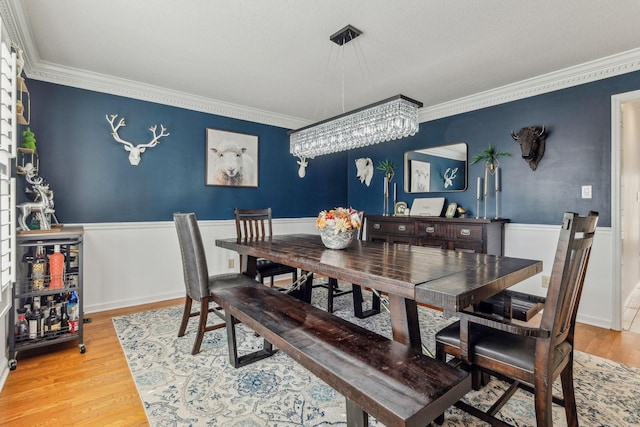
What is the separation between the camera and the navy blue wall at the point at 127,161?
2.99 metres

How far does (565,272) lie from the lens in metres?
1.17

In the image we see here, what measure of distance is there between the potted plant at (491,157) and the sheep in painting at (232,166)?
2.87m

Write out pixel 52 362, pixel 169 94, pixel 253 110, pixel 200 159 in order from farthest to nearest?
1. pixel 253 110
2. pixel 200 159
3. pixel 169 94
4. pixel 52 362

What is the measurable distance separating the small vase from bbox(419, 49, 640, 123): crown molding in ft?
8.34

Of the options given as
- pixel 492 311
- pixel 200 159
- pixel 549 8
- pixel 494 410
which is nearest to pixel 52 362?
pixel 200 159

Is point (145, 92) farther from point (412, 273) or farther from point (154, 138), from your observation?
point (412, 273)

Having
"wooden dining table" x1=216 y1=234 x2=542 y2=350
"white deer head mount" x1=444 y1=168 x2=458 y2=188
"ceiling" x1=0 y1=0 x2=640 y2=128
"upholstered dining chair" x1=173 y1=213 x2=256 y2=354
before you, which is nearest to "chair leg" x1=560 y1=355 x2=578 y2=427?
"wooden dining table" x1=216 y1=234 x2=542 y2=350

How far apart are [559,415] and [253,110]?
4176mm

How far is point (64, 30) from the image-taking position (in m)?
2.34

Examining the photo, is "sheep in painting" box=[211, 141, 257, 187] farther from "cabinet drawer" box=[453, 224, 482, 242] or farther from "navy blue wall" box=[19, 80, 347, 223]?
"cabinet drawer" box=[453, 224, 482, 242]

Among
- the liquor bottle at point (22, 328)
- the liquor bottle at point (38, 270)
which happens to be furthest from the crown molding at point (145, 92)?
the liquor bottle at point (22, 328)

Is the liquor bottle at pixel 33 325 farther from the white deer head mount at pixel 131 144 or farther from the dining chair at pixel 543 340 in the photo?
the dining chair at pixel 543 340

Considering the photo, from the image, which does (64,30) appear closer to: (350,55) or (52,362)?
(350,55)

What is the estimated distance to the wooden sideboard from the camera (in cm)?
329
